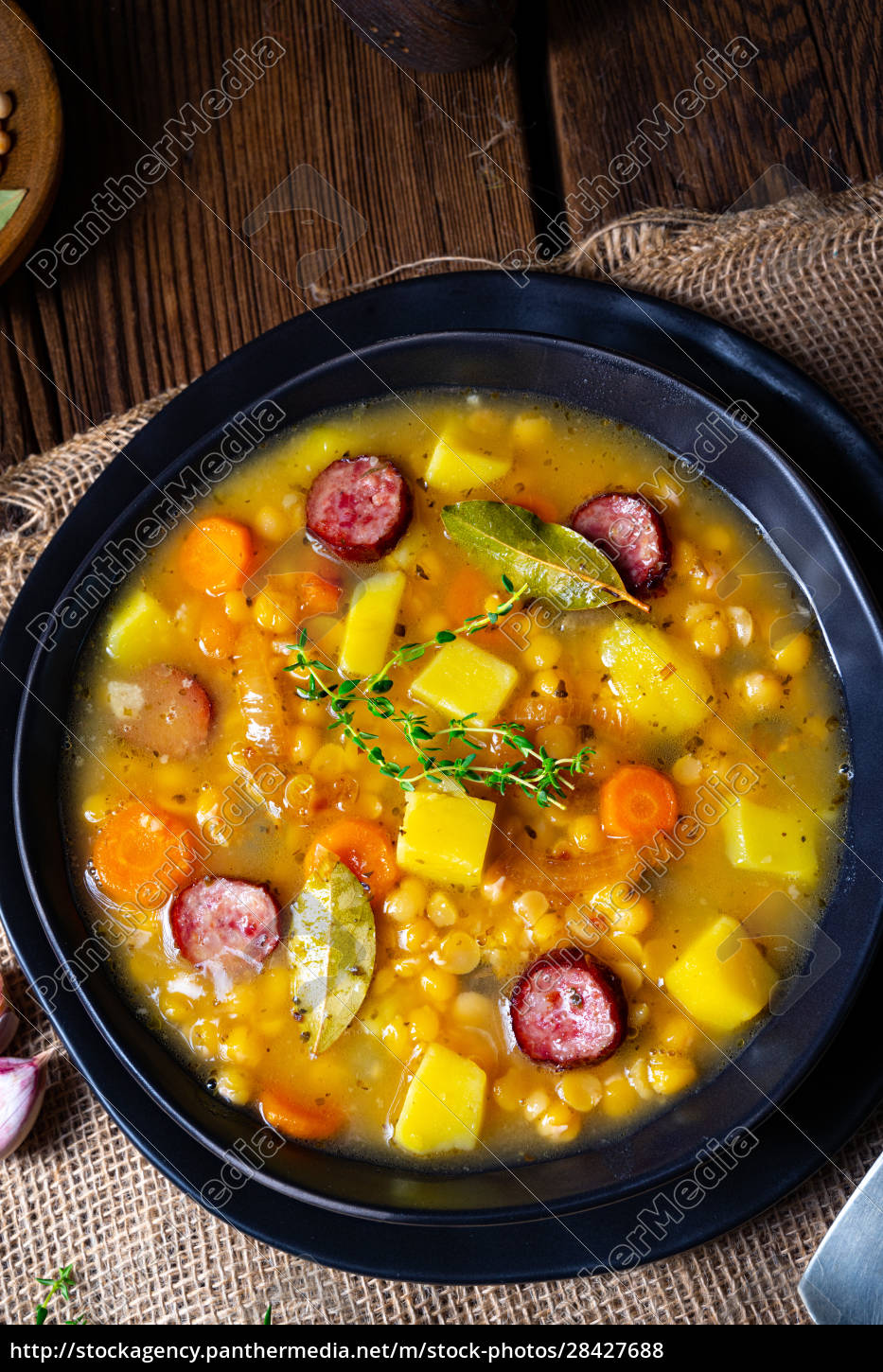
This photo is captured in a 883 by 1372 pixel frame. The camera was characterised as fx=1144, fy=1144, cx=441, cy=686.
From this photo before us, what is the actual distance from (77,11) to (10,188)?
774mm

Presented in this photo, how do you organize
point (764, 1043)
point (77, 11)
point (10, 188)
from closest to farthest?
Result: 1. point (764, 1043)
2. point (10, 188)
3. point (77, 11)

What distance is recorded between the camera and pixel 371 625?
3049 mm

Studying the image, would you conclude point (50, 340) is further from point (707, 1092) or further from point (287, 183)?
point (707, 1092)

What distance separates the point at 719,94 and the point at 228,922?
301 cm

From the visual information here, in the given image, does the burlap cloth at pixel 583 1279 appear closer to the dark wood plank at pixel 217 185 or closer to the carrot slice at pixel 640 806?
the dark wood plank at pixel 217 185

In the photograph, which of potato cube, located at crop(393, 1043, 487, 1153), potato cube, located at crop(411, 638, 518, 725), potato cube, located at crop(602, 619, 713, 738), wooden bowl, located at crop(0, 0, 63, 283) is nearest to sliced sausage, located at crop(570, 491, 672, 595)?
potato cube, located at crop(602, 619, 713, 738)

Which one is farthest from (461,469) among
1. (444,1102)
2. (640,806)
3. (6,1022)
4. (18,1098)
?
(18,1098)

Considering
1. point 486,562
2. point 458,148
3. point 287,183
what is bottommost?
point 486,562

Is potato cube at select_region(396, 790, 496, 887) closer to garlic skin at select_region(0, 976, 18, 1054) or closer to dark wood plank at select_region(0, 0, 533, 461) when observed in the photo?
garlic skin at select_region(0, 976, 18, 1054)

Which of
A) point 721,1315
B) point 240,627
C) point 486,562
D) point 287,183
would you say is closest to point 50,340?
point 287,183

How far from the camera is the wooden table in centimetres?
371

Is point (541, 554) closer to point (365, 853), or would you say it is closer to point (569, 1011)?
point (365, 853)

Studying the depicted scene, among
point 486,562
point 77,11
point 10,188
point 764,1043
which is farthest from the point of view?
point 77,11

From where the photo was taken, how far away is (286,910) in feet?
9.86
